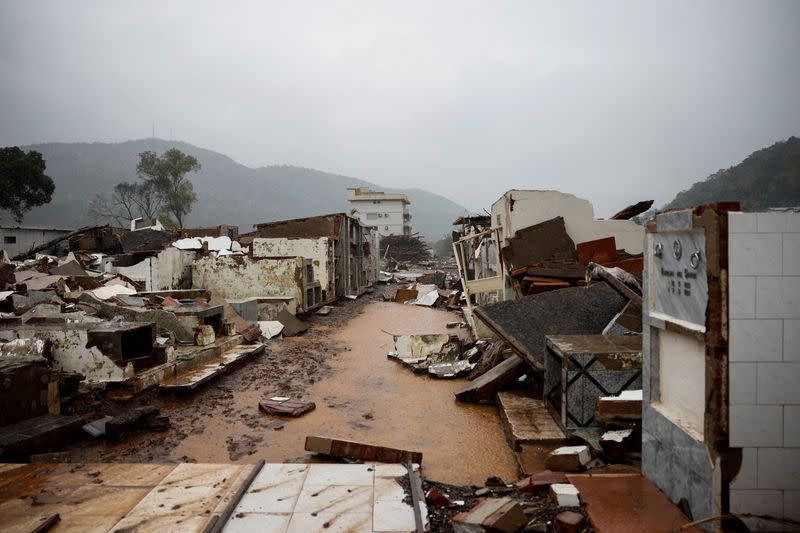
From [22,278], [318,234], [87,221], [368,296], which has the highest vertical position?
[87,221]

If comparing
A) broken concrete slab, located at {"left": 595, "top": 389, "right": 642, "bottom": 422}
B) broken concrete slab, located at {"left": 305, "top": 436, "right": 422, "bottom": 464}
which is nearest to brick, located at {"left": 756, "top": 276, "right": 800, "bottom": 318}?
broken concrete slab, located at {"left": 595, "top": 389, "right": 642, "bottom": 422}

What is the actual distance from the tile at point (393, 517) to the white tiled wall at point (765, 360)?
221 cm

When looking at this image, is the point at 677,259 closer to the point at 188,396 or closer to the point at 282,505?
the point at 282,505

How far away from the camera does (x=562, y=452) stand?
186 inches

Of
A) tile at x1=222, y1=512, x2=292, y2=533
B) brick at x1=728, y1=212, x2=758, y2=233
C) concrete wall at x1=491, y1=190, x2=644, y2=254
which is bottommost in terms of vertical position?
tile at x1=222, y1=512, x2=292, y2=533

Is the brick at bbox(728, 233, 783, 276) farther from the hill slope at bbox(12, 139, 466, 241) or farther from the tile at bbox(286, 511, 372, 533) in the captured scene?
the hill slope at bbox(12, 139, 466, 241)

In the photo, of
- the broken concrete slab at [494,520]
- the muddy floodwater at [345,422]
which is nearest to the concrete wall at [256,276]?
the muddy floodwater at [345,422]

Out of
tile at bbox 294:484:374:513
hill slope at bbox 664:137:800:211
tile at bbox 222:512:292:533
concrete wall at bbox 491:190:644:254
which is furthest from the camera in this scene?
hill slope at bbox 664:137:800:211

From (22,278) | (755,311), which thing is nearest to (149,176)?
(22,278)

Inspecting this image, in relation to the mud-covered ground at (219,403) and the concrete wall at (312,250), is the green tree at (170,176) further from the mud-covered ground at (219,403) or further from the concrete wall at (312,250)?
the mud-covered ground at (219,403)

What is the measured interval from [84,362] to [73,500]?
431cm

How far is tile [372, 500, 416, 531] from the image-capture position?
3.56m

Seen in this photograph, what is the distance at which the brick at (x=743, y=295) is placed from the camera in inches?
115

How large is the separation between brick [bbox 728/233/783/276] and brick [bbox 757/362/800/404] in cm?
59
